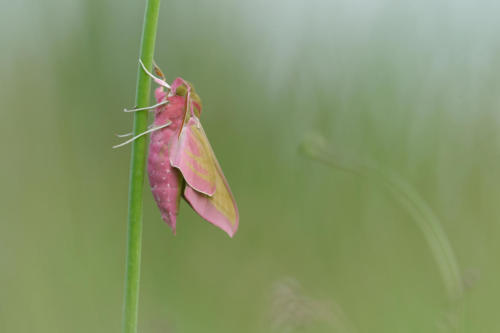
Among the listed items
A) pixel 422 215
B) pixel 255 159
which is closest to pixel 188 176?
pixel 422 215

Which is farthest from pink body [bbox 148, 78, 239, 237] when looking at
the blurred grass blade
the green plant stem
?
the blurred grass blade

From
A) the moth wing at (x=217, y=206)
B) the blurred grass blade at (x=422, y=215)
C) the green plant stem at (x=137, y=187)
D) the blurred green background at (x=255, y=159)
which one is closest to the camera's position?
the green plant stem at (x=137, y=187)

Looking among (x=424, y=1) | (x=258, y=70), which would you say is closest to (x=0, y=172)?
(x=258, y=70)

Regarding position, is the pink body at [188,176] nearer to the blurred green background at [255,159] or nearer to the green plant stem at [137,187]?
the green plant stem at [137,187]

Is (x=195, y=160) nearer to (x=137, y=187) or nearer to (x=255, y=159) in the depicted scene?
(x=137, y=187)

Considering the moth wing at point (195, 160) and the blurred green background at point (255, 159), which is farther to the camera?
the blurred green background at point (255, 159)

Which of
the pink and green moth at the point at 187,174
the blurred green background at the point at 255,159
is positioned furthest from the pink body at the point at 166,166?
the blurred green background at the point at 255,159

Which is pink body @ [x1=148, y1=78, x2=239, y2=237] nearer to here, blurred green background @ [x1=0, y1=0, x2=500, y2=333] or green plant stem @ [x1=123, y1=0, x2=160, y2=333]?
green plant stem @ [x1=123, y1=0, x2=160, y2=333]

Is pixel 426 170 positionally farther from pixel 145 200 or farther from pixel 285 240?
pixel 145 200
